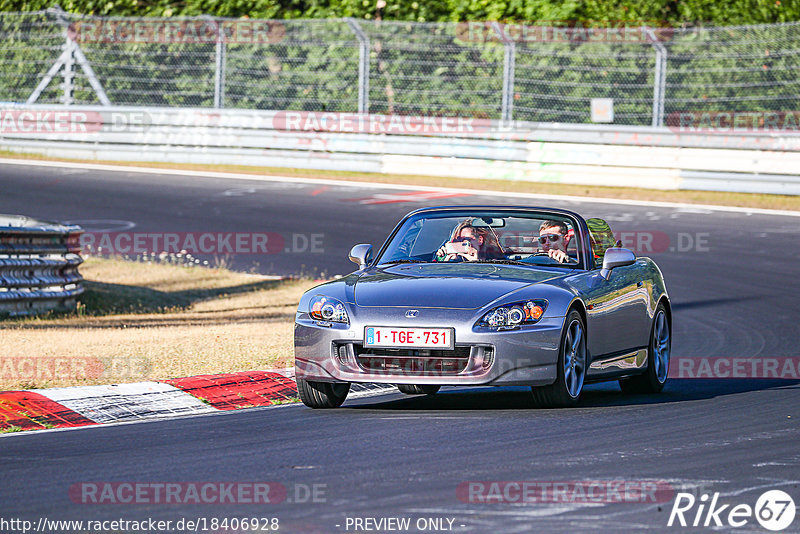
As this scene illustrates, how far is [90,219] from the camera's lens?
2034 cm

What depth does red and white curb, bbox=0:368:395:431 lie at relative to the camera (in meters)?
7.80

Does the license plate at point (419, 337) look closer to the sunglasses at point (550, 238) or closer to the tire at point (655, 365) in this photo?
the sunglasses at point (550, 238)

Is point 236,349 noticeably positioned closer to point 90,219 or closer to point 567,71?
point 90,219

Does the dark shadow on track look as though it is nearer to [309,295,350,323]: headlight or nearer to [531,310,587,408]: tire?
[531,310,587,408]: tire

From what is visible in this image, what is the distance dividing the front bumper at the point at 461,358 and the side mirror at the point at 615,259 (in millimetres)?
1187

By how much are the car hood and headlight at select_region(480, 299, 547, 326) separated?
0.09 metres

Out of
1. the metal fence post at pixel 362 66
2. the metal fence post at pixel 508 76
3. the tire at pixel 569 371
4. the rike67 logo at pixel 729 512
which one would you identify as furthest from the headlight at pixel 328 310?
the metal fence post at pixel 362 66

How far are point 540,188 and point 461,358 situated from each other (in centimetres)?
1518

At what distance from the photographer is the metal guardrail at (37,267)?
1360cm

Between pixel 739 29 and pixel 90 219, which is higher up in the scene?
pixel 739 29

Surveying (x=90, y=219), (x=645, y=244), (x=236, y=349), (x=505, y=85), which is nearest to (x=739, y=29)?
(x=505, y=85)

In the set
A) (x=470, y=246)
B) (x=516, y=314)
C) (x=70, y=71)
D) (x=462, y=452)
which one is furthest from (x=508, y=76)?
(x=462, y=452)

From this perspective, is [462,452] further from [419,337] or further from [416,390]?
[416,390]

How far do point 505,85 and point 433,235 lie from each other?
1452 cm
